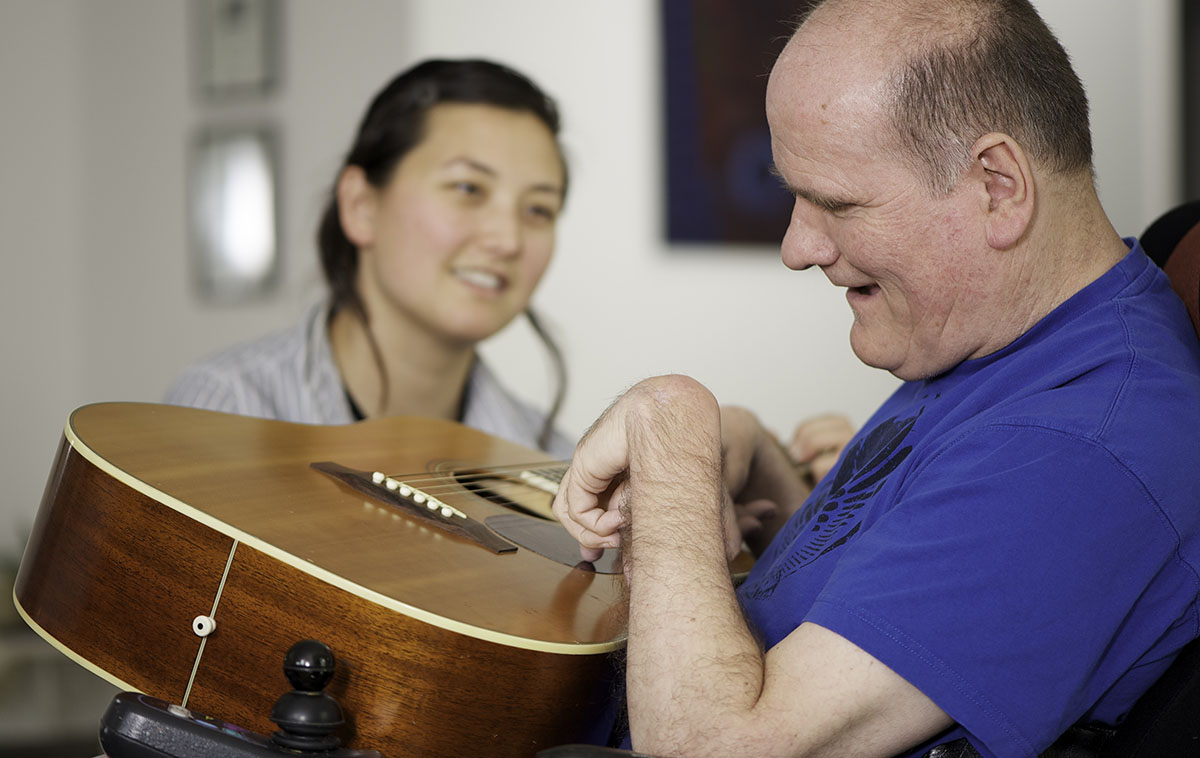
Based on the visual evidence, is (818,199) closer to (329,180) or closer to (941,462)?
(941,462)

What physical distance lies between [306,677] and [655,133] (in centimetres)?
288

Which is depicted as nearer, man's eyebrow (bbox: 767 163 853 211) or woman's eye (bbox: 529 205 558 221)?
man's eyebrow (bbox: 767 163 853 211)


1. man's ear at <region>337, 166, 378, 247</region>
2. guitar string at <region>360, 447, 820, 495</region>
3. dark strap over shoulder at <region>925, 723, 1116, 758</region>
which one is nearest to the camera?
dark strap over shoulder at <region>925, 723, 1116, 758</region>

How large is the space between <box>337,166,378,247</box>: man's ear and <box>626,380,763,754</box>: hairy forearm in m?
1.37

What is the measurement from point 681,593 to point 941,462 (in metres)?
0.24

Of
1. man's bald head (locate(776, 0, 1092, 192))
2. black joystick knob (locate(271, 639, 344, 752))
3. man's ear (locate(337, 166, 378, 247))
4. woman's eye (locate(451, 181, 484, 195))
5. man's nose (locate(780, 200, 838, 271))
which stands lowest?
black joystick knob (locate(271, 639, 344, 752))

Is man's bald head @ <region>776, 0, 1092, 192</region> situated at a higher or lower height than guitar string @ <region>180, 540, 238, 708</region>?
higher

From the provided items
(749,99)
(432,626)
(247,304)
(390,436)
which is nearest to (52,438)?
(247,304)

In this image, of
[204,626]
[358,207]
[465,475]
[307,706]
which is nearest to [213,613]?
[204,626]

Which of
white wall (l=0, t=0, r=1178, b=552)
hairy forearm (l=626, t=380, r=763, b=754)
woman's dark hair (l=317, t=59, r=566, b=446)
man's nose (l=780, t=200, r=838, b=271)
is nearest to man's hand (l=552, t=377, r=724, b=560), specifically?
hairy forearm (l=626, t=380, r=763, b=754)

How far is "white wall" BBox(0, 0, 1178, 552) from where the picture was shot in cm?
359

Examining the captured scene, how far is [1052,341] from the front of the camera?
102 centimetres

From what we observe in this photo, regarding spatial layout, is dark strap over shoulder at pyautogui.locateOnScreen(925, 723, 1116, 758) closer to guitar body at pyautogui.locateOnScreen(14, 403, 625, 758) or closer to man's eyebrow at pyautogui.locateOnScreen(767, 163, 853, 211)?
guitar body at pyautogui.locateOnScreen(14, 403, 625, 758)

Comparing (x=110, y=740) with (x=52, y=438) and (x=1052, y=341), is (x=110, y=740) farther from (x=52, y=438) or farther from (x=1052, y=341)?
(x=52, y=438)
